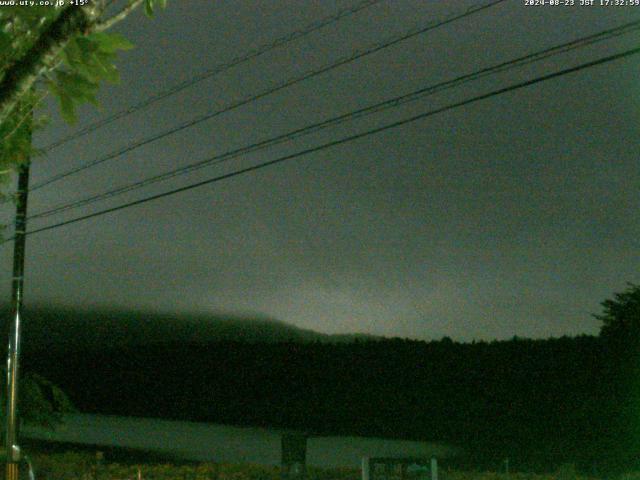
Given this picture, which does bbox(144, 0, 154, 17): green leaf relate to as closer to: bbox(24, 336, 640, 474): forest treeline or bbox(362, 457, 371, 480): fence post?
bbox(362, 457, 371, 480): fence post

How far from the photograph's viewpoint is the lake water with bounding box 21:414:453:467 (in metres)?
28.1

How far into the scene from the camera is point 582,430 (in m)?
32.5

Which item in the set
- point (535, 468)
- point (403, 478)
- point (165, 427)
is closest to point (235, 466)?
point (535, 468)

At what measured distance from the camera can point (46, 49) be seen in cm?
407

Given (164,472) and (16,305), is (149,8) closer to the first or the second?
(16,305)

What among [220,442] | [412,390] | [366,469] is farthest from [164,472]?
[412,390]

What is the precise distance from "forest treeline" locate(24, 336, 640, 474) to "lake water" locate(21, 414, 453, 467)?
1867 mm

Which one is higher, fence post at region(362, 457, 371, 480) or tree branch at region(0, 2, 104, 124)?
tree branch at region(0, 2, 104, 124)

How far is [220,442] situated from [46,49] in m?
32.8

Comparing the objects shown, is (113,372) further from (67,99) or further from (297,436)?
(67,99)

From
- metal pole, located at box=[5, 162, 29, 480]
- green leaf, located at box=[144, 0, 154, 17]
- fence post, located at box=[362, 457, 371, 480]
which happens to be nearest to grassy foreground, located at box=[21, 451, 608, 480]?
metal pole, located at box=[5, 162, 29, 480]

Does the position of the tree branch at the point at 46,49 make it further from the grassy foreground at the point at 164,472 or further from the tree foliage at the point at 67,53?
the grassy foreground at the point at 164,472

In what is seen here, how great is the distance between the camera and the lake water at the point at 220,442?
92.1ft

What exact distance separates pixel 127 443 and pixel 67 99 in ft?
108
